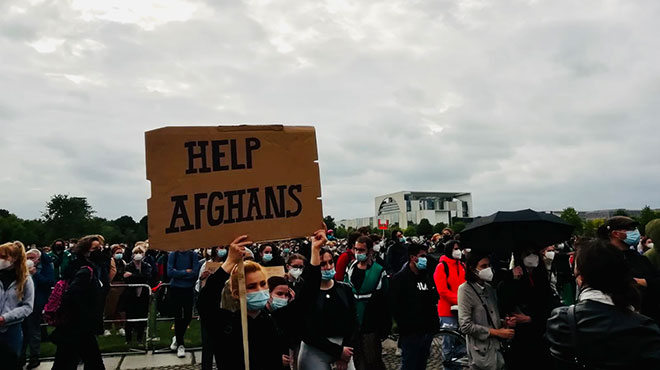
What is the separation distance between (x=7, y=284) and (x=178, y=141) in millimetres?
4108

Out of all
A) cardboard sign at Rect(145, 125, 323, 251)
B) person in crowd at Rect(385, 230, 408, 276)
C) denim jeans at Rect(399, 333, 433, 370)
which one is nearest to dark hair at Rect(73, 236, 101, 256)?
cardboard sign at Rect(145, 125, 323, 251)

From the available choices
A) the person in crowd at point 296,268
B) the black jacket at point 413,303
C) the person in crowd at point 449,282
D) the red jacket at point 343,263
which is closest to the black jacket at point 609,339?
the black jacket at point 413,303

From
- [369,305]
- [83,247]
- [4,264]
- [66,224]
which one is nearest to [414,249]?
[369,305]

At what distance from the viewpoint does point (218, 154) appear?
3.25 m

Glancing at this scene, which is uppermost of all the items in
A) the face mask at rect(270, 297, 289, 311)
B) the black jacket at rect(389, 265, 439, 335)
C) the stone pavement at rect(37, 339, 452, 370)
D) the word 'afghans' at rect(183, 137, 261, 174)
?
the word 'afghans' at rect(183, 137, 261, 174)

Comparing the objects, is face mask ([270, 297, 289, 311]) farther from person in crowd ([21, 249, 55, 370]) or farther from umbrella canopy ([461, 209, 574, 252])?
person in crowd ([21, 249, 55, 370])

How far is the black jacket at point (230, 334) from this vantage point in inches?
124

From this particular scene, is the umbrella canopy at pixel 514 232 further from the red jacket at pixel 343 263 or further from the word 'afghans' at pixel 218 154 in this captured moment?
the word 'afghans' at pixel 218 154

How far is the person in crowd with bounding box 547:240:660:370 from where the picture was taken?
229cm

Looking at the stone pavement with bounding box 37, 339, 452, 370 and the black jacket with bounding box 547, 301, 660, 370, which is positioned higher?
the black jacket with bounding box 547, 301, 660, 370

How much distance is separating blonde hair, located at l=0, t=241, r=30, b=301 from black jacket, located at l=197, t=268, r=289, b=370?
3.74m

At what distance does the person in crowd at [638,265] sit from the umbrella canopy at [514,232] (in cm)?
48

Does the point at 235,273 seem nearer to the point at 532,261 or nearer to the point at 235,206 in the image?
the point at 235,206

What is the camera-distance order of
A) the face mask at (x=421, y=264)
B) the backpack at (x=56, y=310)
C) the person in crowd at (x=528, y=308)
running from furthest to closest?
the face mask at (x=421, y=264) < the backpack at (x=56, y=310) < the person in crowd at (x=528, y=308)
